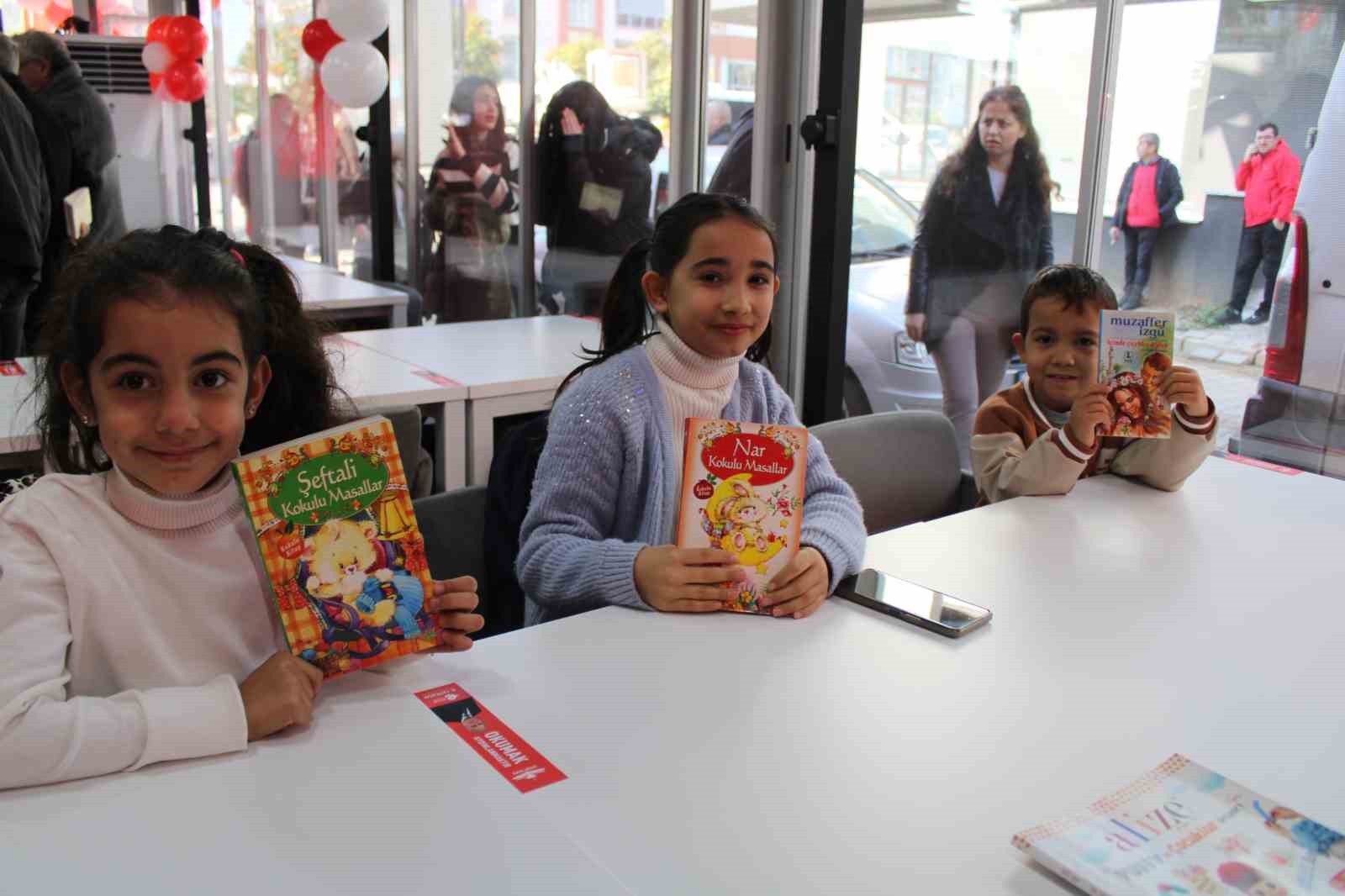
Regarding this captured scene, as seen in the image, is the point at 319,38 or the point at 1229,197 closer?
the point at 1229,197

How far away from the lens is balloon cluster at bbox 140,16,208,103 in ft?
20.4

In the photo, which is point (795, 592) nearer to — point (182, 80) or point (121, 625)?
point (121, 625)

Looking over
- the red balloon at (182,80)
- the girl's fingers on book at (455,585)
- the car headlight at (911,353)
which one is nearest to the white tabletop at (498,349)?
the car headlight at (911,353)

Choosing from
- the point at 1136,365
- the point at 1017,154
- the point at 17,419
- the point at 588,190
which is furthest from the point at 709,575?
the point at 588,190

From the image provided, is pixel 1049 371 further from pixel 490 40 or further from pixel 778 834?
pixel 490 40

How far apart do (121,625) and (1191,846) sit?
1.04 metres

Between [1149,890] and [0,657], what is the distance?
102 cm

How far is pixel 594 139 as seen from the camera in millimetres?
4820

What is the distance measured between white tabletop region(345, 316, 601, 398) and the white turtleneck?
0.97 metres

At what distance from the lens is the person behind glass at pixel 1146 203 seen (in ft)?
10.3

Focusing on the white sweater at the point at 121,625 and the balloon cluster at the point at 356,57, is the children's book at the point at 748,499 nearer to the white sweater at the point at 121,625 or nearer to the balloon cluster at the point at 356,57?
the white sweater at the point at 121,625

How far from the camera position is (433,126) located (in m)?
6.14

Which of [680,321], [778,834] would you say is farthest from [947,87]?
[778,834]

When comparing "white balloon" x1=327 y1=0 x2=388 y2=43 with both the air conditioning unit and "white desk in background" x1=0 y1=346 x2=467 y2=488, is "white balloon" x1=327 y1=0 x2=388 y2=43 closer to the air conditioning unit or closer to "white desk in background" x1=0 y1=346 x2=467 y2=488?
the air conditioning unit
